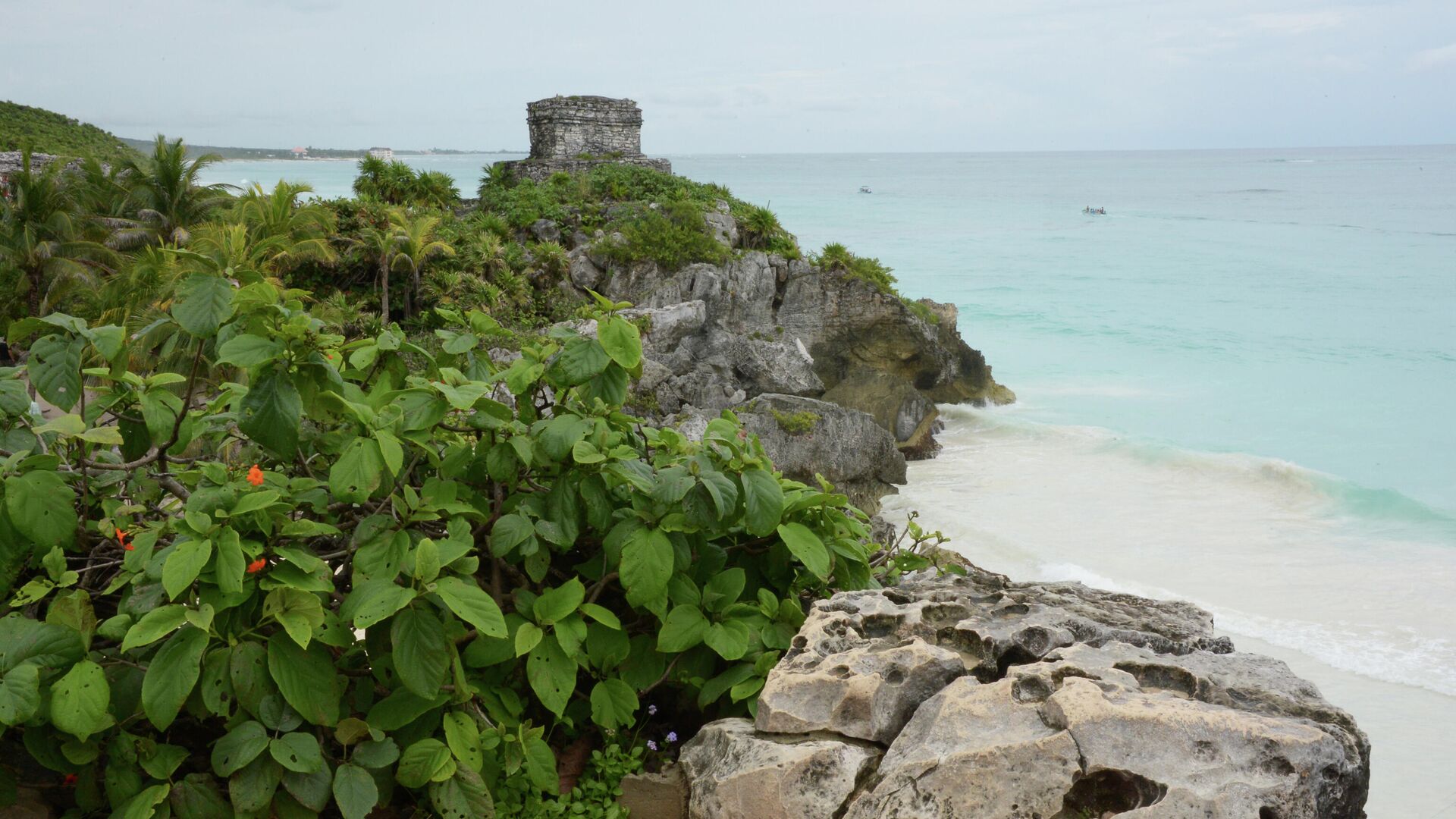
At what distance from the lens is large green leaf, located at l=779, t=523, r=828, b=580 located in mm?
2514

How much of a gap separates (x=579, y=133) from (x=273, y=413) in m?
27.2

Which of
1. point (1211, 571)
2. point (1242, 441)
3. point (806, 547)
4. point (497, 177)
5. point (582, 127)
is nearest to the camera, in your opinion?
point (806, 547)

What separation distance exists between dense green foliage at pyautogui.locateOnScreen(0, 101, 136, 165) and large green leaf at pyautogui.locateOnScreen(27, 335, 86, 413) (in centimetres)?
3515

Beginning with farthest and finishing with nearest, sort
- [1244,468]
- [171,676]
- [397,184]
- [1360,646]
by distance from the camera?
1. [397,184]
2. [1244,468]
3. [1360,646]
4. [171,676]

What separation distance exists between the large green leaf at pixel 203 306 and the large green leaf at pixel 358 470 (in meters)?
0.41

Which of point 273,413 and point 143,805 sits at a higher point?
point 273,413

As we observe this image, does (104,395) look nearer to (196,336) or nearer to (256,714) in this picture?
(196,336)

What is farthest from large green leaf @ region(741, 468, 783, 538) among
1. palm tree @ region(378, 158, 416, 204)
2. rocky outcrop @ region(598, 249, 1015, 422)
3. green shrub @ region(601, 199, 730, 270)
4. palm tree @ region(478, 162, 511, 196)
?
palm tree @ region(478, 162, 511, 196)

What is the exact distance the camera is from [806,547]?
255 centimetres

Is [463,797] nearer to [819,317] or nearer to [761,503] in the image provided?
[761,503]

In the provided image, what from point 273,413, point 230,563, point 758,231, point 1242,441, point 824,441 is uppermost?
point 758,231

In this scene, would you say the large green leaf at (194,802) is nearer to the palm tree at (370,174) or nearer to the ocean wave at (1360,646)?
the ocean wave at (1360,646)

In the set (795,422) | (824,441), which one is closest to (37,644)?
(795,422)

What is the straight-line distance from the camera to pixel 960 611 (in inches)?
104
